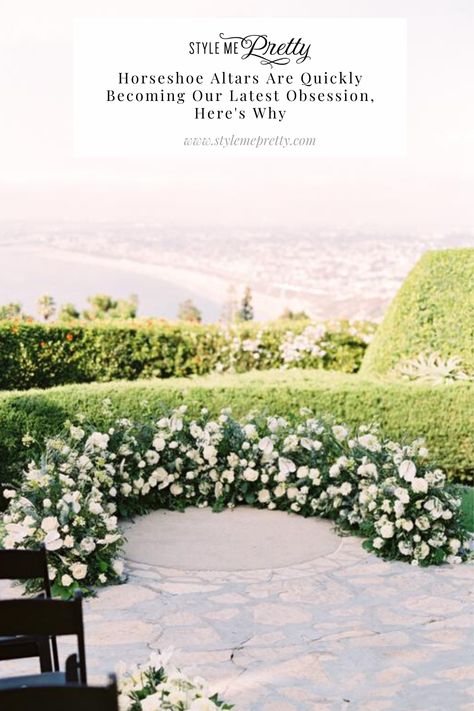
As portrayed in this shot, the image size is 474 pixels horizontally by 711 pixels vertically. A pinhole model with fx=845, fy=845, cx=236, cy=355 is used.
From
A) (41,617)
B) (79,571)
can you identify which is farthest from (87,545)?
(41,617)

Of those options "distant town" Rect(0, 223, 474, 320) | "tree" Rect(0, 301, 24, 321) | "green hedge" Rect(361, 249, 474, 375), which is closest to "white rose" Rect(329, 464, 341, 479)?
"green hedge" Rect(361, 249, 474, 375)

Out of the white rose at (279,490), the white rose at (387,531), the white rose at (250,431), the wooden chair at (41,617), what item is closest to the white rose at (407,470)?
the white rose at (387,531)

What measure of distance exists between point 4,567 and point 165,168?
551 inches

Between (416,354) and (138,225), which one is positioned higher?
(138,225)

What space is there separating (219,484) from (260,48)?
3072 mm

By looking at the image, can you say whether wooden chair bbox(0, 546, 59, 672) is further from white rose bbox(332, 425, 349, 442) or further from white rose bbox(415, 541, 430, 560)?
white rose bbox(332, 425, 349, 442)

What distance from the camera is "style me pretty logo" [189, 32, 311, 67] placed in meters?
5.71

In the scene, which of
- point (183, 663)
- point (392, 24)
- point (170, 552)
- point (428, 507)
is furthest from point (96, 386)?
point (392, 24)

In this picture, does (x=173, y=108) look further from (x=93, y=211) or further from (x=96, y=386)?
(x=93, y=211)

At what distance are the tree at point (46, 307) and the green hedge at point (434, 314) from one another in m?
8.45

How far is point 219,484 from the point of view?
20.2 feet

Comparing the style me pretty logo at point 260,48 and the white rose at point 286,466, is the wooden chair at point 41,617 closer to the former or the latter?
the white rose at point 286,466

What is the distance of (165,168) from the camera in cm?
1612

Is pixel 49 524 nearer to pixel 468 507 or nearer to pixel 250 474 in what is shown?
pixel 250 474
